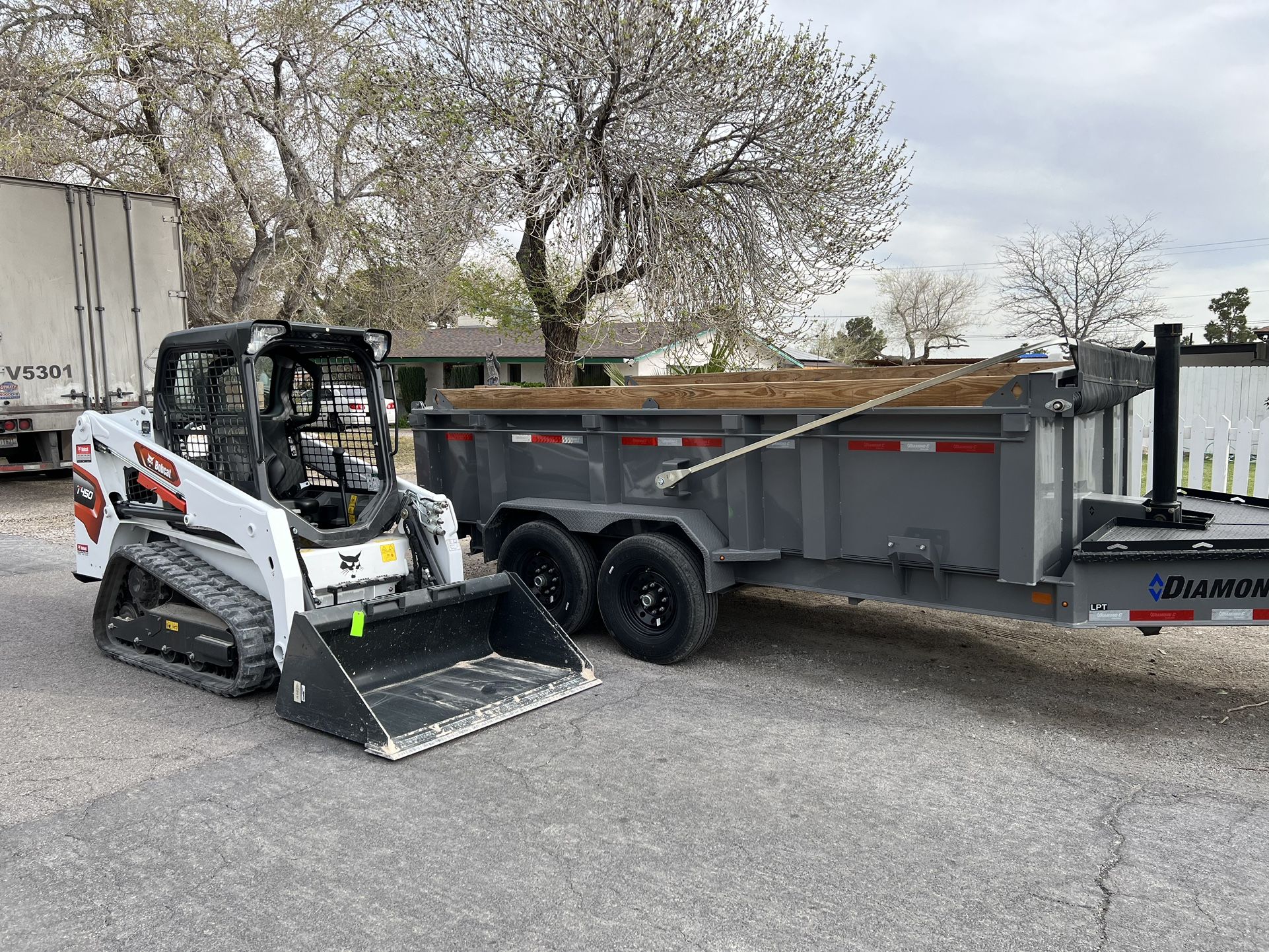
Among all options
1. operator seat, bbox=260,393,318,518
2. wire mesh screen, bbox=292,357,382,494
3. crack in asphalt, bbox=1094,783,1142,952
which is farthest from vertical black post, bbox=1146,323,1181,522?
operator seat, bbox=260,393,318,518

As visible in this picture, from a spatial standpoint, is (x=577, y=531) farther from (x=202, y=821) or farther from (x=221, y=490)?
(x=202, y=821)

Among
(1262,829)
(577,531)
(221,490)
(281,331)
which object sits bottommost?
(1262,829)

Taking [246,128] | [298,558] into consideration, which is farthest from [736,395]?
[246,128]

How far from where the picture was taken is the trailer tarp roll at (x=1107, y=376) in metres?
4.96

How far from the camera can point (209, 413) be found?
6.12m

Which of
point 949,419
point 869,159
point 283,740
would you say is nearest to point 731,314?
point 869,159

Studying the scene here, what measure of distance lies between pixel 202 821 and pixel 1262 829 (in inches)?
173

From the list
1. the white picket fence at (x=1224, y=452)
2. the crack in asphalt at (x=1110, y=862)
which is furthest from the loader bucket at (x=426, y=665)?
the white picket fence at (x=1224, y=452)

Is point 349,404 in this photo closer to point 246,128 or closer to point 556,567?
point 556,567

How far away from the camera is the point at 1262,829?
397cm

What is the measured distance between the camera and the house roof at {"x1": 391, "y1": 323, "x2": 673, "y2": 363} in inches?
845

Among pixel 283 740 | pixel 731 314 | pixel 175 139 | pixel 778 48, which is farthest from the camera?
pixel 175 139

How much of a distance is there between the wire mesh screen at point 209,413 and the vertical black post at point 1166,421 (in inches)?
203

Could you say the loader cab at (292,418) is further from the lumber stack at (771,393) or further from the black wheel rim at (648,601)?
the black wheel rim at (648,601)
